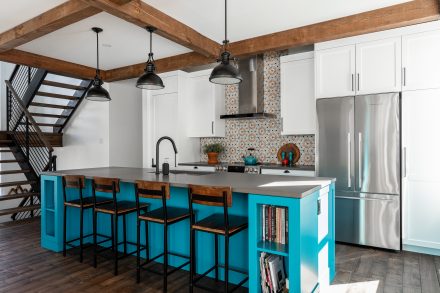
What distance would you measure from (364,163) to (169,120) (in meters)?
3.50

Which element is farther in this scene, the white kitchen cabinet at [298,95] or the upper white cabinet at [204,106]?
the upper white cabinet at [204,106]

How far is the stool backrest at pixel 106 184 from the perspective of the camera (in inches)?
115

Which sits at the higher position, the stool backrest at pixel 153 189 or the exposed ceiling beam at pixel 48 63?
the exposed ceiling beam at pixel 48 63

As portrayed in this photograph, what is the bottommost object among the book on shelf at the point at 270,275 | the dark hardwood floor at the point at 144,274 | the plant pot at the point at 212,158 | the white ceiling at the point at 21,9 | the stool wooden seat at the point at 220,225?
the dark hardwood floor at the point at 144,274

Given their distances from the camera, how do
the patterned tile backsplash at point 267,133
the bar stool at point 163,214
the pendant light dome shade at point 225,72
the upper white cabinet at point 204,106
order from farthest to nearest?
the upper white cabinet at point 204,106
the patterned tile backsplash at point 267,133
the pendant light dome shade at point 225,72
the bar stool at point 163,214

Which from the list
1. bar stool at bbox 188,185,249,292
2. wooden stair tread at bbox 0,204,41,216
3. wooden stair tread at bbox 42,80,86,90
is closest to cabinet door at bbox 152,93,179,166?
wooden stair tread at bbox 42,80,86,90

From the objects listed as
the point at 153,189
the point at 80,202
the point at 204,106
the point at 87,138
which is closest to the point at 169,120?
the point at 204,106

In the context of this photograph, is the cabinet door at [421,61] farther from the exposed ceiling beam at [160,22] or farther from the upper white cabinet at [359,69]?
the exposed ceiling beam at [160,22]

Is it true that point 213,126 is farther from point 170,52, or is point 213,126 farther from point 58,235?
point 58,235

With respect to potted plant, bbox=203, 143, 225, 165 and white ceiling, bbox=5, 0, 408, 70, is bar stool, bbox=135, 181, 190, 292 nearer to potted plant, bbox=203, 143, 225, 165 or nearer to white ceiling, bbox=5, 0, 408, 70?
white ceiling, bbox=5, 0, 408, 70

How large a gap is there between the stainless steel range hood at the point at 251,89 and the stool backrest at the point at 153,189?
275cm

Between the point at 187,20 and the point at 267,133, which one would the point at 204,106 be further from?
the point at 187,20

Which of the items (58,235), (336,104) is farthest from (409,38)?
(58,235)

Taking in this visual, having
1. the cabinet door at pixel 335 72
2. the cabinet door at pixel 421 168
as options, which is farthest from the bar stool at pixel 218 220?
the cabinet door at pixel 335 72
